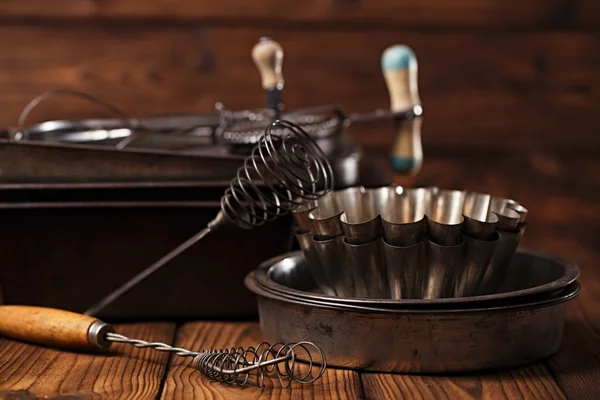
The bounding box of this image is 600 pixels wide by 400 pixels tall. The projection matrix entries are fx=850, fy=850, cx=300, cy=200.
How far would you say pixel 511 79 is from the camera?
190 cm

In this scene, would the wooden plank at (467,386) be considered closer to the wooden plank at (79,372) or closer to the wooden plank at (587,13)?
the wooden plank at (79,372)

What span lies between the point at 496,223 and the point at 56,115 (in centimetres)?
124

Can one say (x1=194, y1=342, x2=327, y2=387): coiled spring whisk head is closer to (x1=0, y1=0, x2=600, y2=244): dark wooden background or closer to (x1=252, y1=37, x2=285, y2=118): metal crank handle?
(x1=252, y1=37, x2=285, y2=118): metal crank handle

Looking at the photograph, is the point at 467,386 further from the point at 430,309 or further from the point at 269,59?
the point at 269,59

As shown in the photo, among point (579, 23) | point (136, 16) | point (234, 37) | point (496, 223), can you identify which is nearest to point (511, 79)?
point (579, 23)

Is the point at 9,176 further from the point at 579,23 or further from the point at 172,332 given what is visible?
the point at 579,23

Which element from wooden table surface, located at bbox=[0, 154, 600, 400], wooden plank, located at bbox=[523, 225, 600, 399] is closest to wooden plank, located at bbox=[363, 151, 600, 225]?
wooden plank, located at bbox=[523, 225, 600, 399]

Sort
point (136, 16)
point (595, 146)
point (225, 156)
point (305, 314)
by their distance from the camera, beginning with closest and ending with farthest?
point (305, 314) → point (225, 156) → point (136, 16) → point (595, 146)

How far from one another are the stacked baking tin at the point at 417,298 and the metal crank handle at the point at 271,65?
0.30m

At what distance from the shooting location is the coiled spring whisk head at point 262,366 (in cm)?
83

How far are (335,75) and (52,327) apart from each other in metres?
1.07

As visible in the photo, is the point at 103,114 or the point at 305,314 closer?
the point at 305,314

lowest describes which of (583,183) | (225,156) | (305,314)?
(583,183)

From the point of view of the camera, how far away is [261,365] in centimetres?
82
